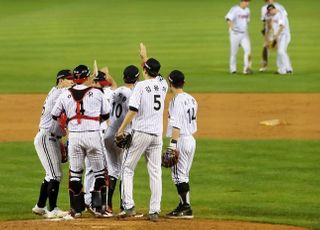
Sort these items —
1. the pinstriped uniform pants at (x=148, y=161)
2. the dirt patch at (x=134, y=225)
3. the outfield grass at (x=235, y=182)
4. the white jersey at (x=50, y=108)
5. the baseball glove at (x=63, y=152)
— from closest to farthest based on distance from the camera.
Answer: the dirt patch at (x=134, y=225) < the pinstriped uniform pants at (x=148, y=161) < the white jersey at (x=50, y=108) < the baseball glove at (x=63, y=152) < the outfield grass at (x=235, y=182)

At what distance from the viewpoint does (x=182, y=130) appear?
46.9 feet

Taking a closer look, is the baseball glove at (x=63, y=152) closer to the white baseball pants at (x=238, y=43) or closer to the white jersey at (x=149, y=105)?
the white jersey at (x=149, y=105)

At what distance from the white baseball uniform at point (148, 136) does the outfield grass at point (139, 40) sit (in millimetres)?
13912

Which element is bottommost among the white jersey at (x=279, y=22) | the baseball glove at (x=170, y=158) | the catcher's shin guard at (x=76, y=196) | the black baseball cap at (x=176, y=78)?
the catcher's shin guard at (x=76, y=196)

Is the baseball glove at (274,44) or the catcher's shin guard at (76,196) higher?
the baseball glove at (274,44)

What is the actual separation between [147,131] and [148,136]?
0.22 feet

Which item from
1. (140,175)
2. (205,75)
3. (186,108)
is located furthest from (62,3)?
(186,108)

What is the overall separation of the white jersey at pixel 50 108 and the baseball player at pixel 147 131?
1053 mm

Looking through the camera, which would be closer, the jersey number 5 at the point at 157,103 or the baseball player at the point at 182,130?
the jersey number 5 at the point at 157,103

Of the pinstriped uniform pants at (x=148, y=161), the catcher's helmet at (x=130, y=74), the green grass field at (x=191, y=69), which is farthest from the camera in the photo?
the green grass field at (x=191, y=69)

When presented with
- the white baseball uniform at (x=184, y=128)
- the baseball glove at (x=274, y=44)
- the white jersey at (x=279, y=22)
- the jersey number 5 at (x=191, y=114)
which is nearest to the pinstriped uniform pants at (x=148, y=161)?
the white baseball uniform at (x=184, y=128)

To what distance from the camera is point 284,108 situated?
24.9 meters

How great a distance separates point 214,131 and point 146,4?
36.3 meters

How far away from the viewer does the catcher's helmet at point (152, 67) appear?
13.7m
